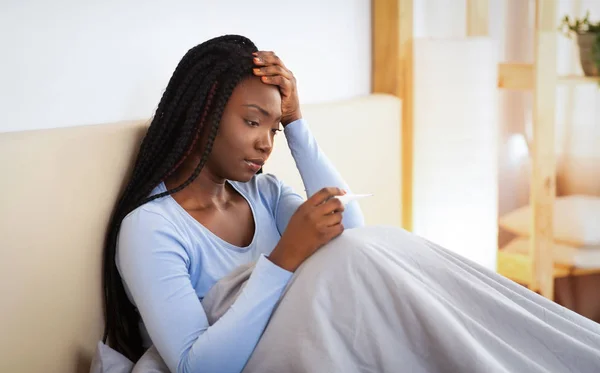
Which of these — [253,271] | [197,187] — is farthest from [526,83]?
[253,271]

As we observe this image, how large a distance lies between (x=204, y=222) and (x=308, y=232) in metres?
0.24

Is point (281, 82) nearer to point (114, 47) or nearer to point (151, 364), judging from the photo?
point (114, 47)

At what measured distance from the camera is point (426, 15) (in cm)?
260

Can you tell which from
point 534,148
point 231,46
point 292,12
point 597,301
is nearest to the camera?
point 231,46

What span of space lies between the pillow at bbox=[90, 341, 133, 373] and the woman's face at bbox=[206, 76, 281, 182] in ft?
1.15

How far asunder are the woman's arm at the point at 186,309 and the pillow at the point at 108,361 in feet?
0.25

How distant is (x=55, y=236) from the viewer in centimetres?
122

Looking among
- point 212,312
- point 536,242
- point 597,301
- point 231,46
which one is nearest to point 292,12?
point 231,46

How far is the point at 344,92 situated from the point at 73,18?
1.00 metres

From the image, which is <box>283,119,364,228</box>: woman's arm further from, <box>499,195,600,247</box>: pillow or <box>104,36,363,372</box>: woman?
<box>499,195,600,247</box>: pillow

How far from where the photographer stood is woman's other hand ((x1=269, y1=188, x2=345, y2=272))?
1.24 meters

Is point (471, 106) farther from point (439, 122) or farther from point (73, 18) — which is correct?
point (73, 18)

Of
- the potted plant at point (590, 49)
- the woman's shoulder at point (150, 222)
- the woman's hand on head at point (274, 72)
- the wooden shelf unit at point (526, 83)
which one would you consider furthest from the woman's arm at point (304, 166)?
the potted plant at point (590, 49)

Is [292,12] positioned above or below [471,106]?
above
